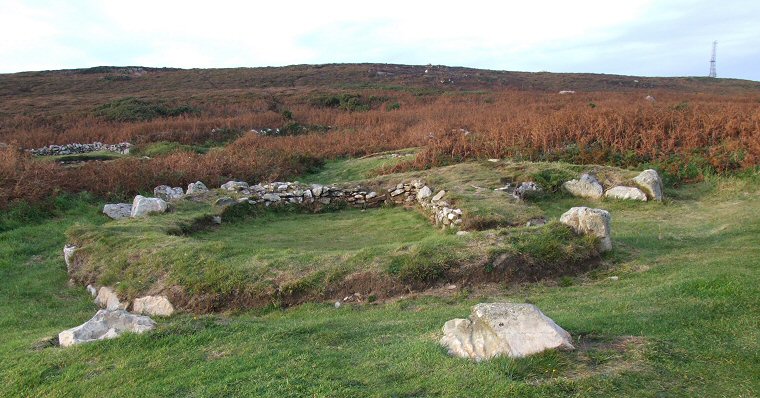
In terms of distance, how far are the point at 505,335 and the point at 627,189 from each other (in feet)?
32.7

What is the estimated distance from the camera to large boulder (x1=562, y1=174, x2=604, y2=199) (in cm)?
1395

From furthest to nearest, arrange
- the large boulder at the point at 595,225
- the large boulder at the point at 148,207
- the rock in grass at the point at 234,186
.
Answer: the rock in grass at the point at 234,186, the large boulder at the point at 148,207, the large boulder at the point at 595,225

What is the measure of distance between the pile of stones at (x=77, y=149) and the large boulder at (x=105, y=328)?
19.4 meters

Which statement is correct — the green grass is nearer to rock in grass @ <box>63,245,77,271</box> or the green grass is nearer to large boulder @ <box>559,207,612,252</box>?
large boulder @ <box>559,207,612,252</box>

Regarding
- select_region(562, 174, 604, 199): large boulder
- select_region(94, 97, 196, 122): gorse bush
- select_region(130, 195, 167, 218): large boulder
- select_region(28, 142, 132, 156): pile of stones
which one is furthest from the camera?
select_region(94, 97, 196, 122): gorse bush

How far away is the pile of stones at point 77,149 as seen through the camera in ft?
80.1

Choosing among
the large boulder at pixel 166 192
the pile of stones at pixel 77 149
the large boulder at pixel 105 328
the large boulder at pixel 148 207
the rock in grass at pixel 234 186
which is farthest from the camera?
the pile of stones at pixel 77 149

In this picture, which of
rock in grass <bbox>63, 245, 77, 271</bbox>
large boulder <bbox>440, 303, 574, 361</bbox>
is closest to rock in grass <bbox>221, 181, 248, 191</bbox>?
rock in grass <bbox>63, 245, 77, 271</bbox>

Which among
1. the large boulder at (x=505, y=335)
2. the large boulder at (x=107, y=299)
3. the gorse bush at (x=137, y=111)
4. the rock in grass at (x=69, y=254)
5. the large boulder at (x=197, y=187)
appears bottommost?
the large boulder at (x=107, y=299)

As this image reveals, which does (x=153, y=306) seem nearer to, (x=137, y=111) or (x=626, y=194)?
(x=626, y=194)

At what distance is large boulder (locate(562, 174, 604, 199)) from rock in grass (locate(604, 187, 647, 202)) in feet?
0.84

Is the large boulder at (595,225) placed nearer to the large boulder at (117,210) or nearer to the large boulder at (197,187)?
the large boulder at (197,187)

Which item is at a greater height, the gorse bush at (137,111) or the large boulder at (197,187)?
the gorse bush at (137,111)

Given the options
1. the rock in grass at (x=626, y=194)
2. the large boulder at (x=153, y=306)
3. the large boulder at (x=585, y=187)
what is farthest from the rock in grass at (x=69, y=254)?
the rock in grass at (x=626, y=194)
